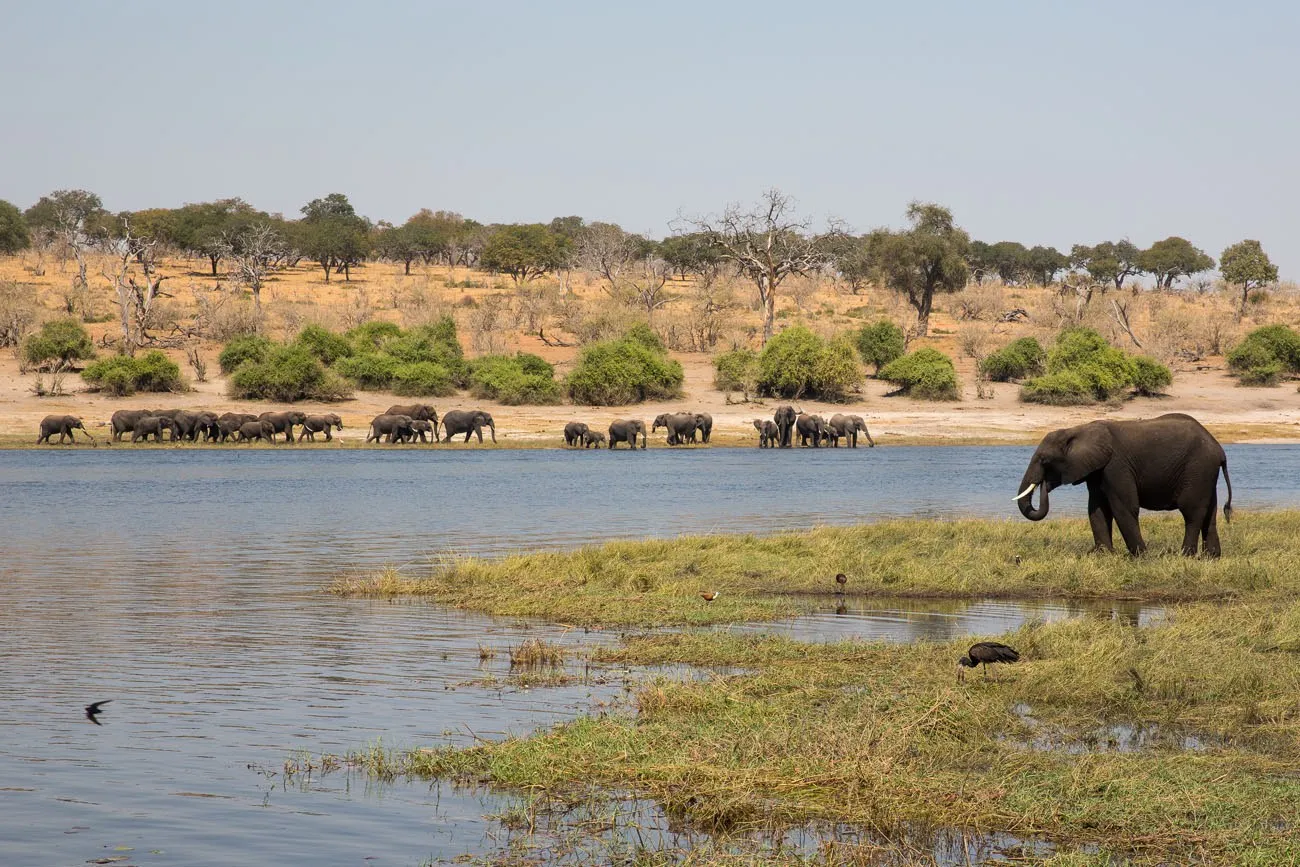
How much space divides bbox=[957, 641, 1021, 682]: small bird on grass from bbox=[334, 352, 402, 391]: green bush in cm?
4615

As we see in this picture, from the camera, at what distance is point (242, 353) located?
56.0 m

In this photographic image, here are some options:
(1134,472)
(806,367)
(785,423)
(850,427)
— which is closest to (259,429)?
(785,423)

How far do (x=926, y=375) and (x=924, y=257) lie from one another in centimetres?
1556

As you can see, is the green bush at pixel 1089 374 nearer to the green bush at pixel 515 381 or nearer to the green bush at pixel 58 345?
the green bush at pixel 515 381

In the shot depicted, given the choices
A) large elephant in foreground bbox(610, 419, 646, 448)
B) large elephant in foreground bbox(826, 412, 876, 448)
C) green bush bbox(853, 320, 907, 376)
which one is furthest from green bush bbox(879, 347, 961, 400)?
large elephant in foreground bbox(610, 419, 646, 448)

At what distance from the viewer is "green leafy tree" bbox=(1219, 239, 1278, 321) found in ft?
277

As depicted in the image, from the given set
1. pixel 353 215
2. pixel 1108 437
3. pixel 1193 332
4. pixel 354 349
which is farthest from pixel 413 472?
pixel 353 215

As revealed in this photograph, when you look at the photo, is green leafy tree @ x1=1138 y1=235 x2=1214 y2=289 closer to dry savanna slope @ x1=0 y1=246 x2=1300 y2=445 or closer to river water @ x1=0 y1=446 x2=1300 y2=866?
dry savanna slope @ x1=0 y1=246 x2=1300 y2=445

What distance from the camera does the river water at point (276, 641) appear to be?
8.11 meters

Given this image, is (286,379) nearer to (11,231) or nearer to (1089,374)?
(1089,374)

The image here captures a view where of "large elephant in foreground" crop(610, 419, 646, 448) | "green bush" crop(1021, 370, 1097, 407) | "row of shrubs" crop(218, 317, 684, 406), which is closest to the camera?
"large elephant in foreground" crop(610, 419, 646, 448)

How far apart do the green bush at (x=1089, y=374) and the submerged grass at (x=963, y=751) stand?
45246mm

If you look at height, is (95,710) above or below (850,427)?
above

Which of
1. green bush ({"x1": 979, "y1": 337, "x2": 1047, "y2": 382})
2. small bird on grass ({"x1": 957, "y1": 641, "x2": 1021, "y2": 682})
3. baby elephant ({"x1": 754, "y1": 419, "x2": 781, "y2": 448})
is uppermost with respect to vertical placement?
green bush ({"x1": 979, "y1": 337, "x2": 1047, "y2": 382})
